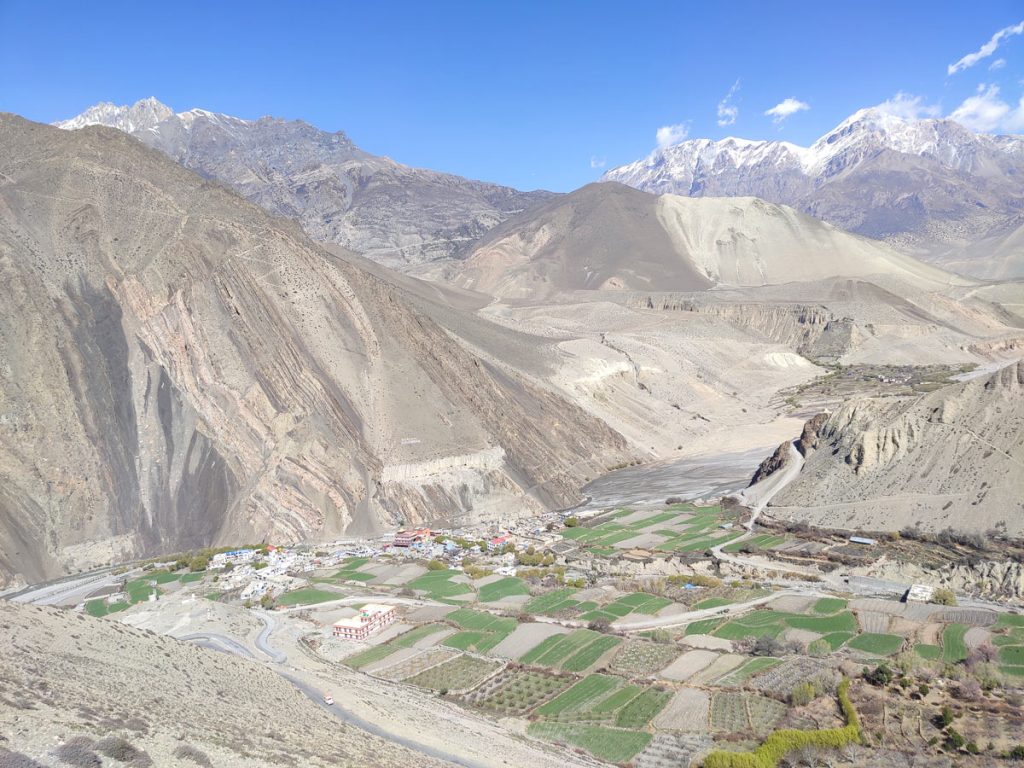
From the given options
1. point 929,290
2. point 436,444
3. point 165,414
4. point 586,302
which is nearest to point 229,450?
point 165,414

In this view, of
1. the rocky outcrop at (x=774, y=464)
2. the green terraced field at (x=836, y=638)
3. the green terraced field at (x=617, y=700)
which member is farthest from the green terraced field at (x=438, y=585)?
the rocky outcrop at (x=774, y=464)

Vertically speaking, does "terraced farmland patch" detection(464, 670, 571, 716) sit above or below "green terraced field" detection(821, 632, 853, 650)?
above

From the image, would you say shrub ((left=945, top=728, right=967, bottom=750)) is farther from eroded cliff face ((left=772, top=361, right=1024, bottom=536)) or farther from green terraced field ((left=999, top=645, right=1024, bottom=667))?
eroded cliff face ((left=772, top=361, right=1024, bottom=536))

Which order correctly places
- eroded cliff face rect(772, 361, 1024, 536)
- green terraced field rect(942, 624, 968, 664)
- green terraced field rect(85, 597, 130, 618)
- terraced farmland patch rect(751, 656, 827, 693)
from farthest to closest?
eroded cliff face rect(772, 361, 1024, 536) < green terraced field rect(85, 597, 130, 618) < green terraced field rect(942, 624, 968, 664) < terraced farmland patch rect(751, 656, 827, 693)

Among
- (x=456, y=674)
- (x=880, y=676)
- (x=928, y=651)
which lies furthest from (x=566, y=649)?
(x=928, y=651)

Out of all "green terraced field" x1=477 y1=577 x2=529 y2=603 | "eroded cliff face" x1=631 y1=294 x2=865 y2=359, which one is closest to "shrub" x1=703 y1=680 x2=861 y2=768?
"green terraced field" x1=477 y1=577 x2=529 y2=603

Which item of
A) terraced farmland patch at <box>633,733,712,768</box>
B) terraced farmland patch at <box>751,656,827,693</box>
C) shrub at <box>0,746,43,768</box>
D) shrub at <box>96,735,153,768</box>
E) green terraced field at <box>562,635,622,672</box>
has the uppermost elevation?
shrub at <box>0,746,43,768</box>

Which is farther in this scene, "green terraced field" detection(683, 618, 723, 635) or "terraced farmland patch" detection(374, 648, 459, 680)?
"green terraced field" detection(683, 618, 723, 635)

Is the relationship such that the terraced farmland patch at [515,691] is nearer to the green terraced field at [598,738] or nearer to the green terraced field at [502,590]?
the green terraced field at [598,738]
